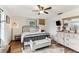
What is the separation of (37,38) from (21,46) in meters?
0.36

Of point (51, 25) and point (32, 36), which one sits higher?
point (51, 25)

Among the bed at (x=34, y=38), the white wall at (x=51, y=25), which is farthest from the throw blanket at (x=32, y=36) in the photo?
the white wall at (x=51, y=25)

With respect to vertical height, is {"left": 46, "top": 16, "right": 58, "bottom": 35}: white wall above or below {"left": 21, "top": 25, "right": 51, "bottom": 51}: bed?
above

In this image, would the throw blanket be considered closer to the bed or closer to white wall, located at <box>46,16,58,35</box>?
the bed

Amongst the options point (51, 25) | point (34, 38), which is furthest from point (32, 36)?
point (51, 25)

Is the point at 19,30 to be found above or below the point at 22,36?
above

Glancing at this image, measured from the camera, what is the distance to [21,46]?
1.70 m

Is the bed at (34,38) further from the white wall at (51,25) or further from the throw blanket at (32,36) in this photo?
the white wall at (51,25)

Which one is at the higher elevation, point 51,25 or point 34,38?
point 51,25

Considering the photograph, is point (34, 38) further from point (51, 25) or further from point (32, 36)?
point (51, 25)

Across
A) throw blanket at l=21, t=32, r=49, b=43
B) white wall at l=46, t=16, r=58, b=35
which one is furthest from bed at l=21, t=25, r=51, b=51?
white wall at l=46, t=16, r=58, b=35
